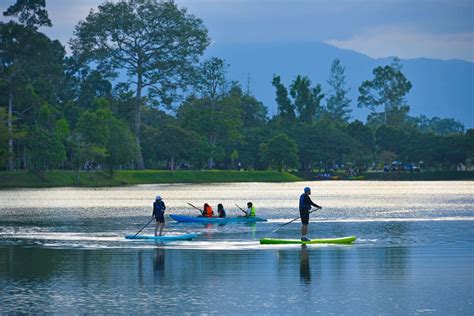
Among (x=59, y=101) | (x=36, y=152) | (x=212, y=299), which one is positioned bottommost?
(x=212, y=299)

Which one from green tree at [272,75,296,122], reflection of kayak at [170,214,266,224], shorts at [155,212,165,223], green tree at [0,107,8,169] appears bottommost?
reflection of kayak at [170,214,266,224]

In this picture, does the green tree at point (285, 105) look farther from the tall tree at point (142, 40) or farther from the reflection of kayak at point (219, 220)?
the reflection of kayak at point (219, 220)

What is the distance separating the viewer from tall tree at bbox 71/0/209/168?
144 m

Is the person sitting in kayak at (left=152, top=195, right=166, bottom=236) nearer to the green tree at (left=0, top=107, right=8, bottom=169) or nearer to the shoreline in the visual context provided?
the green tree at (left=0, top=107, right=8, bottom=169)

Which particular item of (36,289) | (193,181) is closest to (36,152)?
(193,181)

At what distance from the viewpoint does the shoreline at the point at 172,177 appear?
399 feet

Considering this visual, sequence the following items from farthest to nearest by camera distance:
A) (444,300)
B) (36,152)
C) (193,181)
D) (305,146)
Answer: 1. (305,146)
2. (193,181)
3. (36,152)
4. (444,300)

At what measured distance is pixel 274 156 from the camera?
164500mm

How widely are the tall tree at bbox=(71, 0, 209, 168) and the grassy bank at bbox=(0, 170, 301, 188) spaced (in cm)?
551

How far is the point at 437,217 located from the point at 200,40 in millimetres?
93742

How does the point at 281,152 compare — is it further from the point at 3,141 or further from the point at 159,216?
the point at 159,216

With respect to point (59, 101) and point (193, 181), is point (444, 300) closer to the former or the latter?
point (193, 181)

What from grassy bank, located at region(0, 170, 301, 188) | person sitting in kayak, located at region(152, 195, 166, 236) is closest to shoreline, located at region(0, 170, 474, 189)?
grassy bank, located at region(0, 170, 301, 188)

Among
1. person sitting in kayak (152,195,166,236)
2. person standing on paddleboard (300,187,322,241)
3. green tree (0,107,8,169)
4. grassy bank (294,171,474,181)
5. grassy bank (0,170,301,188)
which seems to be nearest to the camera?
person standing on paddleboard (300,187,322,241)
